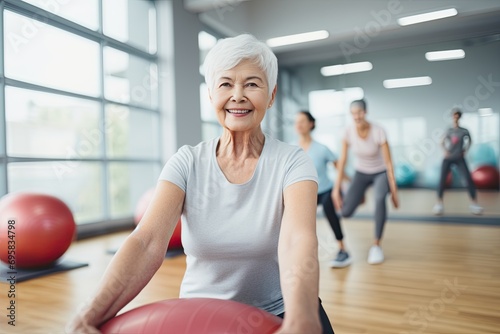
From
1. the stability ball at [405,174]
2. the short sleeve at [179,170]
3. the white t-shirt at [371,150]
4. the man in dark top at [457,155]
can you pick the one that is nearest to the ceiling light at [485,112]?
the man in dark top at [457,155]

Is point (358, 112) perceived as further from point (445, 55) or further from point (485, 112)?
point (445, 55)

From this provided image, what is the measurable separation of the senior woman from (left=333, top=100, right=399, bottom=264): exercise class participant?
7.92ft

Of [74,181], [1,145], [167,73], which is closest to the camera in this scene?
[1,145]

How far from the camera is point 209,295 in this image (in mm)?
993

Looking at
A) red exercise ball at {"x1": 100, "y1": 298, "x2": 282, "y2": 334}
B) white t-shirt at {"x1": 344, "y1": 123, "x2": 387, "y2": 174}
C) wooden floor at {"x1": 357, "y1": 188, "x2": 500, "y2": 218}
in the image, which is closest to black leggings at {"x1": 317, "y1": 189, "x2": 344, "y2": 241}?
white t-shirt at {"x1": 344, "y1": 123, "x2": 387, "y2": 174}

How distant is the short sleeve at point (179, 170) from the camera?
0.98 meters

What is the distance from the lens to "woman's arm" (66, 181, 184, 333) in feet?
2.59

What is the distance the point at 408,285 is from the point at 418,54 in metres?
4.36

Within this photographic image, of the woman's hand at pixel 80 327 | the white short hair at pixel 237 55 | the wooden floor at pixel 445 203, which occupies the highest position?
the white short hair at pixel 237 55

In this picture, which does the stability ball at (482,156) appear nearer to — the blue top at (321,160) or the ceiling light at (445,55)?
the ceiling light at (445,55)

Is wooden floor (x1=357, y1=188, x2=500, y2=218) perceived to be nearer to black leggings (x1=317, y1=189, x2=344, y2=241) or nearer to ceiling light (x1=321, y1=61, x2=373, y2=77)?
ceiling light (x1=321, y1=61, x2=373, y2=77)

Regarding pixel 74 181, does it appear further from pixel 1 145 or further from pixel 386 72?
pixel 386 72

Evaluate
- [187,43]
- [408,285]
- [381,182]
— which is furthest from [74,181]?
[408,285]

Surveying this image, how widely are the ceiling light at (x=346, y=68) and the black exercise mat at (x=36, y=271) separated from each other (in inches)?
188
